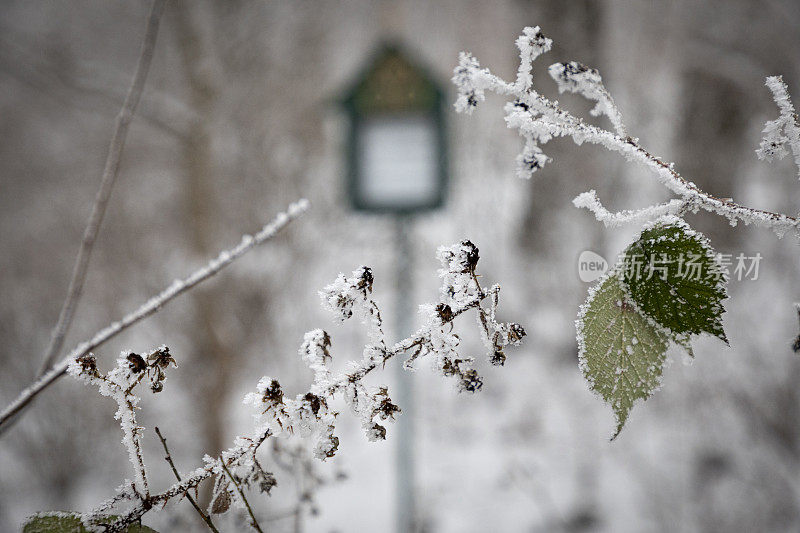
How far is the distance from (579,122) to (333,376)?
0.29m

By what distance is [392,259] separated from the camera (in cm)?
369

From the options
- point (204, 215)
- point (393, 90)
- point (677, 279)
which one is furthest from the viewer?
point (204, 215)

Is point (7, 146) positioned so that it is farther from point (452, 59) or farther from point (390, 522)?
point (452, 59)

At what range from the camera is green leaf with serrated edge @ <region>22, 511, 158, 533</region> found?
36 centimetres

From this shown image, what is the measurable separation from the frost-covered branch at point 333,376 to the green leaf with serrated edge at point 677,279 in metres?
0.10

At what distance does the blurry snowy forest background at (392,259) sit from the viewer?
2318 millimetres

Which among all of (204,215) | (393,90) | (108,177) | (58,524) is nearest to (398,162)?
(393,90)

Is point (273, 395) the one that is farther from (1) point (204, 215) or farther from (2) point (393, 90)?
(1) point (204, 215)

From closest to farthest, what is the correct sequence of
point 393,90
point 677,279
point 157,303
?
1. point 677,279
2. point 157,303
3. point 393,90

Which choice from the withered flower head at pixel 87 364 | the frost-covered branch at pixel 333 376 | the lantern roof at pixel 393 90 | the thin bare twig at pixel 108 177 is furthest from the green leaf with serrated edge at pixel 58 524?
the lantern roof at pixel 393 90

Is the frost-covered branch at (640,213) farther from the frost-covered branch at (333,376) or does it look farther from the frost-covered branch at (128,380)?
the frost-covered branch at (128,380)

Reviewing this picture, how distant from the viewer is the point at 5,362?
2.52 m

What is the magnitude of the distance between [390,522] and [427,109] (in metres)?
2.36

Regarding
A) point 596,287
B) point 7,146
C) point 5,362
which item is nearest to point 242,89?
point 5,362
